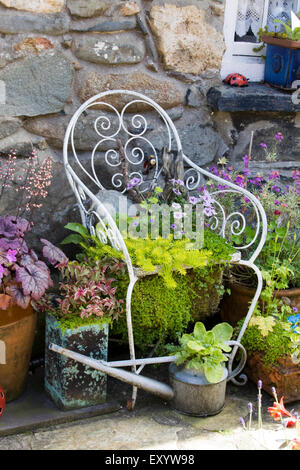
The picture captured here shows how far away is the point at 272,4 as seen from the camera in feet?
11.3

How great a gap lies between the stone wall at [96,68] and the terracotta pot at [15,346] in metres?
0.53

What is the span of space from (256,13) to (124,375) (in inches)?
86.1

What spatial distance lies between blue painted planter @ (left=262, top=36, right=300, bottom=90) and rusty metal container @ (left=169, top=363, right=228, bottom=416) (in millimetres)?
1693

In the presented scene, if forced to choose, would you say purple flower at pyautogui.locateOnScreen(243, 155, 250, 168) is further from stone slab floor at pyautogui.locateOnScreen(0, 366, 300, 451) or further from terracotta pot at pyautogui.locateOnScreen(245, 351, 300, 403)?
stone slab floor at pyautogui.locateOnScreen(0, 366, 300, 451)

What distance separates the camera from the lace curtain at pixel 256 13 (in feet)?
11.1

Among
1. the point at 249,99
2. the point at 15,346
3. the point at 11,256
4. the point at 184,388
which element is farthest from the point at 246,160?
the point at 15,346

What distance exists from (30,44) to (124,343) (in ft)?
4.74

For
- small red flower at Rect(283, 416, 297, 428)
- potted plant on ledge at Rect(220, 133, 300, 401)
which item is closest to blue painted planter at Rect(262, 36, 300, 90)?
potted plant on ledge at Rect(220, 133, 300, 401)

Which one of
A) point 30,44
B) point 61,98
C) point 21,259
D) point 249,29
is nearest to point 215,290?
point 21,259

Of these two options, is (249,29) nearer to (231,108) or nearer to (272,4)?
(272,4)

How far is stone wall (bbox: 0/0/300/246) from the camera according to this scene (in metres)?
2.66

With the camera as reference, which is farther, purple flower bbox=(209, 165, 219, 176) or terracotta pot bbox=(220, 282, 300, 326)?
purple flower bbox=(209, 165, 219, 176)

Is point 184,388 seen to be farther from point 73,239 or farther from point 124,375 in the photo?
point 73,239

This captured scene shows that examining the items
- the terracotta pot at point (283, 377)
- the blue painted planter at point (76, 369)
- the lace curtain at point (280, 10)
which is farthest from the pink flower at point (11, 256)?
the lace curtain at point (280, 10)
